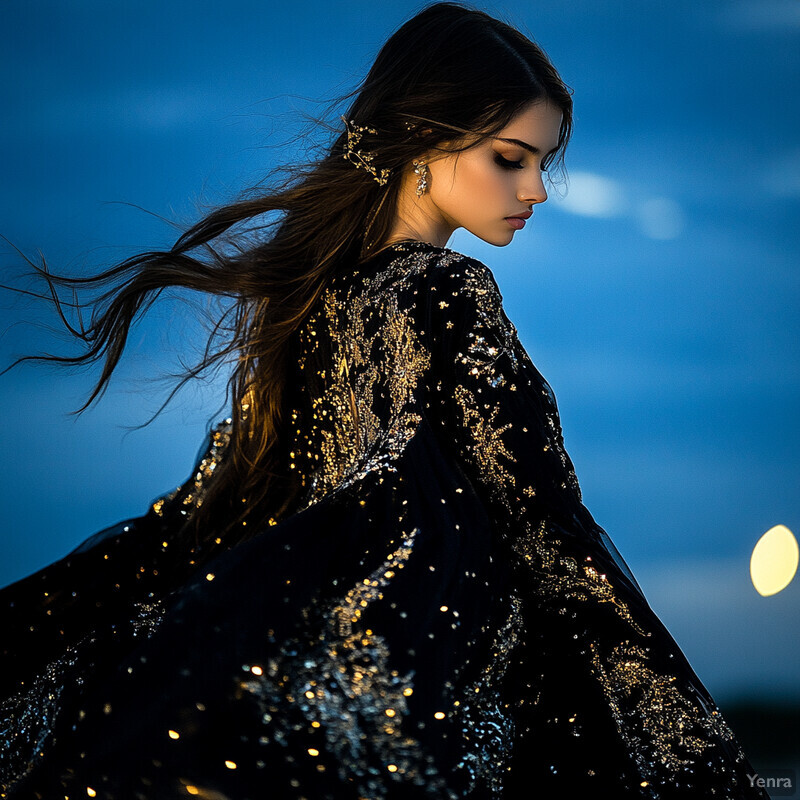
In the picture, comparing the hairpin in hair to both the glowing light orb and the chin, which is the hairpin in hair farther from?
the glowing light orb

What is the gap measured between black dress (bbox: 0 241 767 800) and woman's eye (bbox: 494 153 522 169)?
205mm

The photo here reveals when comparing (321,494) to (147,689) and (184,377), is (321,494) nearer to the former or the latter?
(184,377)

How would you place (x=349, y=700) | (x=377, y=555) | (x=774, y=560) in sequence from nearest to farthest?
1. (x=349, y=700)
2. (x=377, y=555)
3. (x=774, y=560)

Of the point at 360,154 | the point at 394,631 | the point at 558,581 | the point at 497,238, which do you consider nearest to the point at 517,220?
the point at 497,238

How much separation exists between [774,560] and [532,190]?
1.94 meters

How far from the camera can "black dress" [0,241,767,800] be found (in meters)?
0.89

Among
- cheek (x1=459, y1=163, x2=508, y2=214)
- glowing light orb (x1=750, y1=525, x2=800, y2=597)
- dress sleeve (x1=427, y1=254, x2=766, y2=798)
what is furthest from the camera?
glowing light orb (x1=750, y1=525, x2=800, y2=597)

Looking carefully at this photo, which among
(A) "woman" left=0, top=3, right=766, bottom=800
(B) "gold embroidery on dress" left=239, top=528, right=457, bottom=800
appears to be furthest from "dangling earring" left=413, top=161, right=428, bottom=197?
(B) "gold embroidery on dress" left=239, top=528, right=457, bottom=800

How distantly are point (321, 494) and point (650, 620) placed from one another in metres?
0.48

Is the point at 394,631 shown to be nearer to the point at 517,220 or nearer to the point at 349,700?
the point at 349,700

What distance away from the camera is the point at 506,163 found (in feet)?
4.57

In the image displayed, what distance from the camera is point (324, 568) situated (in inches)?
39.5

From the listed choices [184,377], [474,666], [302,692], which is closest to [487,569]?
[474,666]

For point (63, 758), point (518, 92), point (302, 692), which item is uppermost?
point (518, 92)
